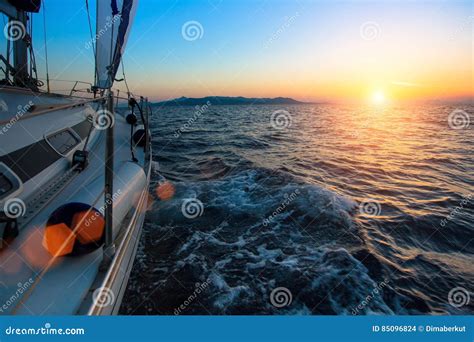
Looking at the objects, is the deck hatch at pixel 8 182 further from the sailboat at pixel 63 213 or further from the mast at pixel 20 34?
the mast at pixel 20 34

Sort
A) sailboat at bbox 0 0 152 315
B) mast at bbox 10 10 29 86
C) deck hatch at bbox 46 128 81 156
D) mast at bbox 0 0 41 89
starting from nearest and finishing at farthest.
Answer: sailboat at bbox 0 0 152 315
deck hatch at bbox 46 128 81 156
mast at bbox 0 0 41 89
mast at bbox 10 10 29 86

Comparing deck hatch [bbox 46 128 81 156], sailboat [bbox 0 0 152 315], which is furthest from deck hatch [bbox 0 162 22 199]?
deck hatch [bbox 46 128 81 156]

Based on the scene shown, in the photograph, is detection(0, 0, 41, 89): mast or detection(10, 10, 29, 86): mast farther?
detection(10, 10, 29, 86): mast

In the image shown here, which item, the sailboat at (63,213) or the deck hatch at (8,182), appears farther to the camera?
the deck hatch at (8,182)

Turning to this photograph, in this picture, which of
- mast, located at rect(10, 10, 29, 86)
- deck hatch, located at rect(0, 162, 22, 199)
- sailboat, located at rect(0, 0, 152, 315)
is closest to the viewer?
sailboat, located at rect(0, 0, 152, 315)

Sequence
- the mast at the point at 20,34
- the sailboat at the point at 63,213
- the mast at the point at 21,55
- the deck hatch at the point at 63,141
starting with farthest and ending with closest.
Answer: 1. the mast at the point at 21,55
2. the mast at the point at 20,34
3. the deck hatch at the point at 63,141
4. the sailboat at the point at 63,213

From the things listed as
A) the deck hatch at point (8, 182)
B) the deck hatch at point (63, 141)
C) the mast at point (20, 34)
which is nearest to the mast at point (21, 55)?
the mast at point (20, 34)

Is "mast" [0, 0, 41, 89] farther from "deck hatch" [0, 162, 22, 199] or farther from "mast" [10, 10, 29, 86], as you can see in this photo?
"deck hatch" [0, 162, 22, 199]

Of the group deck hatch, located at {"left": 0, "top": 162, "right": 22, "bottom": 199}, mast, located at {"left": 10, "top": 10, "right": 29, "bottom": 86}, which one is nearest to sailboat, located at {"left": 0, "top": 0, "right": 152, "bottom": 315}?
deck hatch, located at {"left": 0, "top": 162, "right": 22, "bottom": 199}

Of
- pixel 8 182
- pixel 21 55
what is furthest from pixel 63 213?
pixel 21 55

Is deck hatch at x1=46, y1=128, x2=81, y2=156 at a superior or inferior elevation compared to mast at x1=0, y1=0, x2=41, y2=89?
inferior

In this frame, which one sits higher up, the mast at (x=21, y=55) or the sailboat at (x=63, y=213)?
the mast at (x=21, y=55)

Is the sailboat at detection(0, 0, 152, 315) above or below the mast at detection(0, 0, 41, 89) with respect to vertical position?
below

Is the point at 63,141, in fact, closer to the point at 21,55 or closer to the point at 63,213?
the point at 63,213
